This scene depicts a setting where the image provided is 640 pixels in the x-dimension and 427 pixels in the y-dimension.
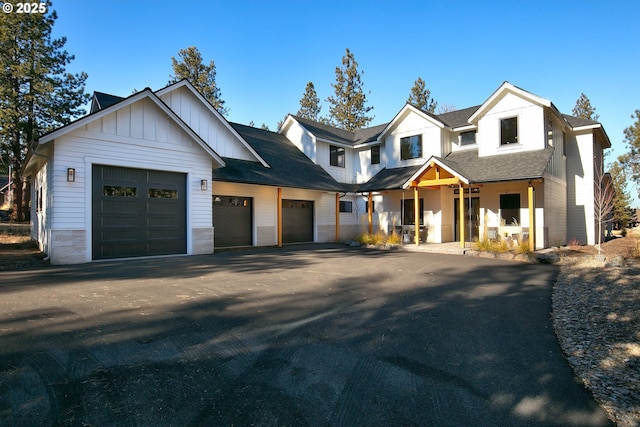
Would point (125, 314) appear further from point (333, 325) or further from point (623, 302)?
point (623, 302)

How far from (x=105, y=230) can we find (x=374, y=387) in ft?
34.5

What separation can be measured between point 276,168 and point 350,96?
24.4 meters

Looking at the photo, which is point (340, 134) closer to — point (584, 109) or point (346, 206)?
point (346, 206)

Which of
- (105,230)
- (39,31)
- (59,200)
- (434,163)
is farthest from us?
(39,31)

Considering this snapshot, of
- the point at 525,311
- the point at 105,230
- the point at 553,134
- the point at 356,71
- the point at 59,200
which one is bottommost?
the point at 525,311

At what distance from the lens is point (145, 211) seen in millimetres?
11617

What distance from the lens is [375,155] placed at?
2148cm

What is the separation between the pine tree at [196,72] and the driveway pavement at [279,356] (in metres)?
30.7

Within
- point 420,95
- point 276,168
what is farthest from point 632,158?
point 276,168

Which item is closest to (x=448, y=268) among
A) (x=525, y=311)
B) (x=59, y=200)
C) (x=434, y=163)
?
(x=525, y=311)

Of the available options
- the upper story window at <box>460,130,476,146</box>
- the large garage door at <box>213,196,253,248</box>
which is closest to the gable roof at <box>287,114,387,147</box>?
the upper story window at <box>460,130,476,146</box>

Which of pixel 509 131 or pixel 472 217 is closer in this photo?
pixel 509 131

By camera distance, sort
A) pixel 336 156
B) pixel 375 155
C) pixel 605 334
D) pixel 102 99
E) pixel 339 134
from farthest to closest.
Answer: pixel 339 134 → pixel 336 156 → pixel 375 155 → pixel 102 99 → pixel 605 334

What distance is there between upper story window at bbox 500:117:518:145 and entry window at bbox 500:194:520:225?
2535 millimetres
